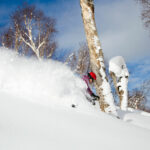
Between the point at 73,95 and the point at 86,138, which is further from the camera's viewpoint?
the point at 73,95

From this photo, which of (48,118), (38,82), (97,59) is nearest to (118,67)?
(97,59)

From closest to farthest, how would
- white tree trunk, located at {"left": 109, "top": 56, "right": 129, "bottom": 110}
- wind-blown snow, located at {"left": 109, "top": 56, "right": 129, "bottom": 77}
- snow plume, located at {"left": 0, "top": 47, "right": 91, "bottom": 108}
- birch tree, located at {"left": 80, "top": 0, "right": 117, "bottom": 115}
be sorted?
snow plume, located at {"left": 0, "top": 47, "right": 91, "bottom": 108}
birch tree, located at {"left": 80, "top": 0, "right": 117, "bottom": 115}
white tree trunk, located at {"left": 109, "top": 56, "right": 129, "bottom": 110}
wind-blown snow, located at {"left": 109, "top": 56, "right": 129, "bottom": 77}

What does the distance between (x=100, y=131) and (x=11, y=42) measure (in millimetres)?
11737

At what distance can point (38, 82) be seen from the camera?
77.9 inches

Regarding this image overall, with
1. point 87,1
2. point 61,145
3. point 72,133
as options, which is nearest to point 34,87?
point 72,133

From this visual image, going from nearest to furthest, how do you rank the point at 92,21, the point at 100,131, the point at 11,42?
the point at 100,131 → the point at 92,21 → the point at 11,42

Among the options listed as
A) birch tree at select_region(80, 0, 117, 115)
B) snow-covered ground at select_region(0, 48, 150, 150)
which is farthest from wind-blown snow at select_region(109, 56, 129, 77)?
snow-covered ground at select_region(0, 48, 150, 150)

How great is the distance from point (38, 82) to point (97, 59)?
156 cm

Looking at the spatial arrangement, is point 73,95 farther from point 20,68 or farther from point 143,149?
point 143,149

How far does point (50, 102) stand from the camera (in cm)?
178

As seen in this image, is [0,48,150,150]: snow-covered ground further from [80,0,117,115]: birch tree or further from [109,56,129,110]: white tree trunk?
[109,56,129,110]: white tree trunk

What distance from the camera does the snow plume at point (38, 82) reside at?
183 centimetres

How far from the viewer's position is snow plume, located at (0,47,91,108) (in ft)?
5.99

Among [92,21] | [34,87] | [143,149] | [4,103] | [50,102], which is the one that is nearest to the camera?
[143,149]
